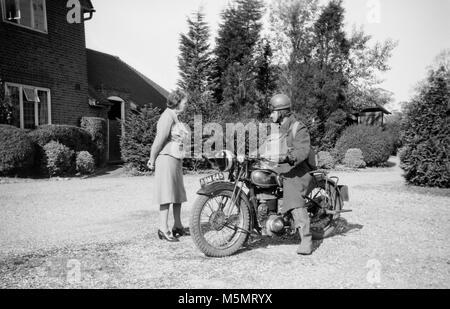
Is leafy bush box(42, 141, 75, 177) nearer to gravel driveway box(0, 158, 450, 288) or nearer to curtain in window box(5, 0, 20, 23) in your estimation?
gravel driveway box(0, 158, 450, 288)

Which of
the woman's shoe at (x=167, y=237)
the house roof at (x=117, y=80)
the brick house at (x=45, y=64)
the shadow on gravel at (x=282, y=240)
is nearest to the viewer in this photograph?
the shadow on gravel at (x=282, y=240)

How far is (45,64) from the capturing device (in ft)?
46.4

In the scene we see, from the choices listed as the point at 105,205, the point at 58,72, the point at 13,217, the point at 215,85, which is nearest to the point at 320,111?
the point at 215,85

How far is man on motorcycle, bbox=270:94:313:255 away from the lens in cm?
441

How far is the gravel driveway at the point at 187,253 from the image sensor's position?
11.7ft

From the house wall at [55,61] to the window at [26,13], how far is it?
0.71 feet

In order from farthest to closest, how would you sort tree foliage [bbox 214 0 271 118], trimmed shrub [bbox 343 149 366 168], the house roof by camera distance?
tree foliage [bbox 214 0 271 118] → the house roof → trimmed shrub [bbox 343 149 366 168]

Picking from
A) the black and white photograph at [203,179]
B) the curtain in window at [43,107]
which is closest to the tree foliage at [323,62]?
the black and white photograph at [203,179]

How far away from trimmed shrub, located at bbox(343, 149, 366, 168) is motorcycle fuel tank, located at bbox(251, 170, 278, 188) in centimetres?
1422

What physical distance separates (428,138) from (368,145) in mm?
8759

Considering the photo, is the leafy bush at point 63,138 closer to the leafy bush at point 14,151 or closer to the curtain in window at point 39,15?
the leafy bush at point 14,151

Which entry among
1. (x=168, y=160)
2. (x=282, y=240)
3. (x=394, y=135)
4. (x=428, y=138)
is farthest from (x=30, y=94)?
(x=394, y=135)

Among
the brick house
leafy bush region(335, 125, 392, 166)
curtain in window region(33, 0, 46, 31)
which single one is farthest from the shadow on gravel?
leafy bush region(335, 125, 392, 166)
